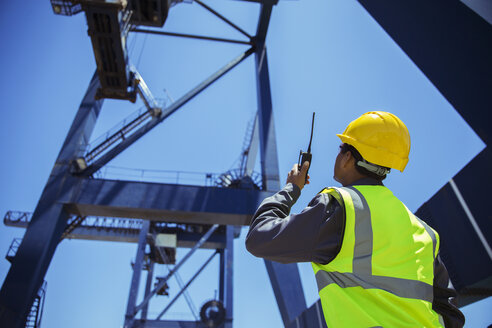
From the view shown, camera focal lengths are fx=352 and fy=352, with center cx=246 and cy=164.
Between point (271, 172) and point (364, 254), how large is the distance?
351 inches

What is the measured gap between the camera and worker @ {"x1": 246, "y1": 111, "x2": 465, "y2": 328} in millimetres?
1249

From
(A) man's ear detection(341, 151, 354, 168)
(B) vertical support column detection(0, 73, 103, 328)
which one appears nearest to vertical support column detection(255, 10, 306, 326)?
(B) vertical support column detection(0, 73, 103, 328)

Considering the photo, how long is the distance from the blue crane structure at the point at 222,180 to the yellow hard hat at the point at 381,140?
5.53 feet

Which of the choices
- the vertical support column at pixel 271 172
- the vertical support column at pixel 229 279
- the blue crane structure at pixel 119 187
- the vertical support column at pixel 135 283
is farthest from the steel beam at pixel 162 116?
the vertical support column at pixel 229 279

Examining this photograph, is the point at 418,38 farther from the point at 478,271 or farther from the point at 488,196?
the point at 478,271

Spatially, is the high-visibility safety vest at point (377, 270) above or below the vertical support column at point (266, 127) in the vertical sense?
below

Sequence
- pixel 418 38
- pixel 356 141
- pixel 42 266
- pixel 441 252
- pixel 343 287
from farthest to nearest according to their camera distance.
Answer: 1. pixel 42 266
2. pixel 418 38
3. pixel 441 252
4. pixel 356 141
5. pixel 343 287

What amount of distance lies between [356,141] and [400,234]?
493mm

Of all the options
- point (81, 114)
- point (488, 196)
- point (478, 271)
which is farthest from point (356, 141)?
point (81, 114)

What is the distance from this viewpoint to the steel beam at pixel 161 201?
9164 millimetres

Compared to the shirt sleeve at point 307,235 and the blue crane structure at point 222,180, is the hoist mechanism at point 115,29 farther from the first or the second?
the shirt sleeve at point 307,235

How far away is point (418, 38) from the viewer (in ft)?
12.6

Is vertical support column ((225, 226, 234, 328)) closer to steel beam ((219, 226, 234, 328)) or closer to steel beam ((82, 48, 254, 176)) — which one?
steel beam ((219, 226, 234, 328))

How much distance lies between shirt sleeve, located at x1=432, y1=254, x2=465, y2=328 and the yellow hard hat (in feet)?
1.60
